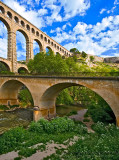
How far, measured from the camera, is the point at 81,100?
3098 centimetres

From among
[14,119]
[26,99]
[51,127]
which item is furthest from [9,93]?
[51,127]

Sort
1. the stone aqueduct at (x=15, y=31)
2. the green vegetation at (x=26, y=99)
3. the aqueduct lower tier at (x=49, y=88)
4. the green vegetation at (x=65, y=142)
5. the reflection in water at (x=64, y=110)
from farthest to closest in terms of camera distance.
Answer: the stone aqueduct at (x=15, y=31)
the green vegetation at (x=26, y=99)
the reflection in water at (x=64, y=110)
the aqueduct lower tier at (x=49, y=88)
the green vegetation at (x=65, y=142)

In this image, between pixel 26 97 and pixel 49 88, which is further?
pixel 26 97

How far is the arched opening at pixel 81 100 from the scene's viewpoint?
14190 millimetres

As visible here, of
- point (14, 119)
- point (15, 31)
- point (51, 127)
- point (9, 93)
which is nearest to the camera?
point (51, 127)

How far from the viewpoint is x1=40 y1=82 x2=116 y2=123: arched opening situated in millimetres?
14190

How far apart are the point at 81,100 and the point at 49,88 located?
17.0 meters

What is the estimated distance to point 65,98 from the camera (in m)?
23.8

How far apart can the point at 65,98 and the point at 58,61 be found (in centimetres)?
874

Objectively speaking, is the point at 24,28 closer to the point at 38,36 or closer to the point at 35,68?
the point at 38,36

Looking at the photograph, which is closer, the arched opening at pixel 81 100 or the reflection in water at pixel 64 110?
the arched opening at pixel 81 100

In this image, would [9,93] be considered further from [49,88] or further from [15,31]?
[15,31]

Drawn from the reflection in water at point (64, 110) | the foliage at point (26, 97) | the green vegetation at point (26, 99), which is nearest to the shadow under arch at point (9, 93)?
the green vegetation at point (26, 99)

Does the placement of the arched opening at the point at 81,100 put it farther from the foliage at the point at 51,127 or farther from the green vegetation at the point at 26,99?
the green vegetation at the point at 26,99
